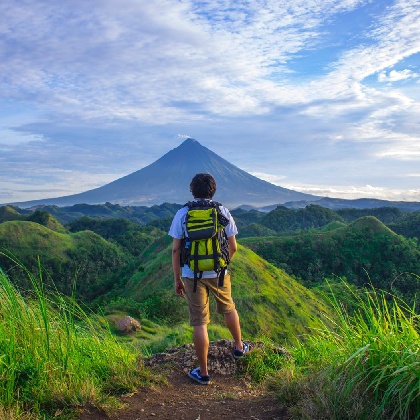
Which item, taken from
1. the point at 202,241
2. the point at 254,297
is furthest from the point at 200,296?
the point at 254,297

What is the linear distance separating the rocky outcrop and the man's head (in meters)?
1.66

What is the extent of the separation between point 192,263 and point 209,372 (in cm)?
127

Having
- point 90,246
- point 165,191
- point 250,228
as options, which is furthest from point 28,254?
point 165,191

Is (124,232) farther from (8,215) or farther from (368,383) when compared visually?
(368,383)

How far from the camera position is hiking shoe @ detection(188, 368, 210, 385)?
428 centimetres

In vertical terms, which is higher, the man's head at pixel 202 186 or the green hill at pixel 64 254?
the man's head at pixel 202 186

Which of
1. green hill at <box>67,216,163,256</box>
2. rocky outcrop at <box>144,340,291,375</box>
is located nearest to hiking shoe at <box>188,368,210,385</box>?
rocky outcrop at <box>144,340,291,375</box>

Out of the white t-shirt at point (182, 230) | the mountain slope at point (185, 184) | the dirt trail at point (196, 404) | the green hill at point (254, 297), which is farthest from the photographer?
the mountain slope at point (185, 184)

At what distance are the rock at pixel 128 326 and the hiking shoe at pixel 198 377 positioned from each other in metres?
8.29

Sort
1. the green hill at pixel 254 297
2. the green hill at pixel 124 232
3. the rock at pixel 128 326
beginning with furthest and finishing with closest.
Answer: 1. the green hill at pixel 124 232
2. the green hill at pixel 254 297
3. the rock at pixel 128 326

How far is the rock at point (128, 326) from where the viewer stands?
12271 mm

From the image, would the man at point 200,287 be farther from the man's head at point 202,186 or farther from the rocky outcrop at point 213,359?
the rocky outcrop at point 213,359

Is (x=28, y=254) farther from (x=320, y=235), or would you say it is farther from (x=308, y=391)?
(x=308, y=391)

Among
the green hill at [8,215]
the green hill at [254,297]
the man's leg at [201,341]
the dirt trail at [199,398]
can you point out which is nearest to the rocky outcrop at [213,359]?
the dirt trail at [199,398]
